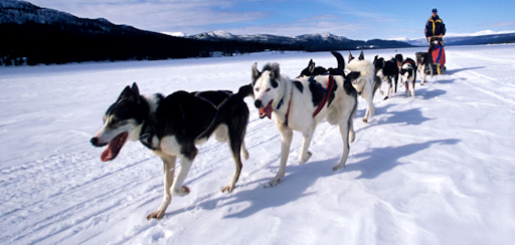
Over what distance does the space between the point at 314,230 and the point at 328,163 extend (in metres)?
1.69

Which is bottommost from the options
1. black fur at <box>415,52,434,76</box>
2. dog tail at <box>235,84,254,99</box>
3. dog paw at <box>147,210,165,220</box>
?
dog paw at <box>147,210,165,220</box>

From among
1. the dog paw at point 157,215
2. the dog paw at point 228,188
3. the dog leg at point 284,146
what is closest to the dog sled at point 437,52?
the dog leg at point 284,146

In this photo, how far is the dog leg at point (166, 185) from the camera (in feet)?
9.52

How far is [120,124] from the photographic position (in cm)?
242

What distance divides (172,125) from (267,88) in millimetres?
Answer: 1082

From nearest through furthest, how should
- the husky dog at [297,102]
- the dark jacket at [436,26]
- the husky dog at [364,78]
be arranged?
1. the husky dog at [297,102]
2. the husky dog at [364,78]
3. the dark jacket at [436,26]

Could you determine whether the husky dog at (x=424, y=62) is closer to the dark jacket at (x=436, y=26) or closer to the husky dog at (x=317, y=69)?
the dark jacket at (x=436, y=26)

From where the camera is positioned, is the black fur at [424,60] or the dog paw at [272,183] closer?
the dog paw at [272,183]

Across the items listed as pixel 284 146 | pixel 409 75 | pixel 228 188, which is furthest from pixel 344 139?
pixel 409 75

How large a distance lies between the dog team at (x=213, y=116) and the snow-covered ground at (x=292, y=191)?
33 centimetres

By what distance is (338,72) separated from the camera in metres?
4.67

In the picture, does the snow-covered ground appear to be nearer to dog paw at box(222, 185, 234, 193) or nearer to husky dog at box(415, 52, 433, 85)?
dog paw at box(222, 185, 234, 193)

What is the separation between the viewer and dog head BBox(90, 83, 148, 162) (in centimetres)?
238

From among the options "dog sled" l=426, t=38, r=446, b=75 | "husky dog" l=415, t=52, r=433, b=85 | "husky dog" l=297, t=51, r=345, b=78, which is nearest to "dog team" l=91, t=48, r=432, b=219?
"husky dog" l=297, t=51, r=345, b=78
